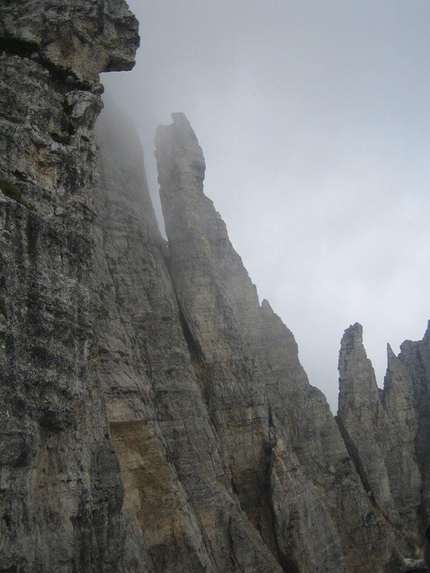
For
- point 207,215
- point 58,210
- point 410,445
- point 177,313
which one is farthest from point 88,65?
point 410,445

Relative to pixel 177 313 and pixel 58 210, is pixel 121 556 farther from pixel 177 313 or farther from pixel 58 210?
pixel 177 313

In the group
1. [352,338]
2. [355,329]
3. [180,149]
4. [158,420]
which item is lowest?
[158,420]

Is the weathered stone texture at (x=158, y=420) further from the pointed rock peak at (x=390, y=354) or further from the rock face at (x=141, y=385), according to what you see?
the pointed rock peak at (x=390, y=354)

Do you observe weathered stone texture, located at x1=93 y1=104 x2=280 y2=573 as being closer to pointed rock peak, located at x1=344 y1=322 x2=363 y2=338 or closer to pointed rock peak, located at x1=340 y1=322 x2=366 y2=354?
pointed rock peak, located at x1=340 y1=322 x2=366 y2=354

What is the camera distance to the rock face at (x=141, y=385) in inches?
455

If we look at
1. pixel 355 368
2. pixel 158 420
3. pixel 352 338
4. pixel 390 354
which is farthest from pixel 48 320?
pixel 390 354

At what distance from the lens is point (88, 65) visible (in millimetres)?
17328

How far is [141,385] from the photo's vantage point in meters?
21.8

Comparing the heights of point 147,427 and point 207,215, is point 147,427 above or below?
below

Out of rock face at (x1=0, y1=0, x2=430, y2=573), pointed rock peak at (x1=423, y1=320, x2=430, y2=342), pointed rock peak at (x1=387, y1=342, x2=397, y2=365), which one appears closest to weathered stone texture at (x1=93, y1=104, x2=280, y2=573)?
rock face at (x1=0, y1=0, x2=430, y2=573)

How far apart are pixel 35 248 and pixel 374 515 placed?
28962mm

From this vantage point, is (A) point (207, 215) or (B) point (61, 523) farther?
(A) point (207, 215)

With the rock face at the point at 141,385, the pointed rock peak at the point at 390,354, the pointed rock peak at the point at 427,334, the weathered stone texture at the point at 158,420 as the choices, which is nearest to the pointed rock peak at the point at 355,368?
the rock face at the point at 141,385

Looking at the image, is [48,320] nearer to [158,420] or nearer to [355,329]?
[158,420]
